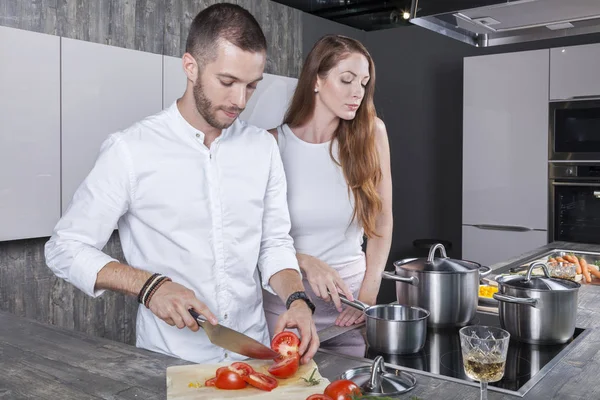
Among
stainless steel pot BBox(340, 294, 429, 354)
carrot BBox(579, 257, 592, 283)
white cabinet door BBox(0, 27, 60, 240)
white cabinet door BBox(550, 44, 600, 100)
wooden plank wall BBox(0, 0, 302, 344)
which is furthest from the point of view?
white cabinet door BBox(550, 44, 600, 100)

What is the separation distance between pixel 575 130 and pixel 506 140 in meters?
0.44

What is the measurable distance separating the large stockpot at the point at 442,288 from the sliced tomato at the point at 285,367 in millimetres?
479

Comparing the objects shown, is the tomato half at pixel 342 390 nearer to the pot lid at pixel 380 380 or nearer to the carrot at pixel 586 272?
the pot lid at pixel 380 380

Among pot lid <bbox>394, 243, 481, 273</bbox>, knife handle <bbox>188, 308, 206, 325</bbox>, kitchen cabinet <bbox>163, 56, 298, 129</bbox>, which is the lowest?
knife handle <bbox>188, 308, 206, 325</bbox>

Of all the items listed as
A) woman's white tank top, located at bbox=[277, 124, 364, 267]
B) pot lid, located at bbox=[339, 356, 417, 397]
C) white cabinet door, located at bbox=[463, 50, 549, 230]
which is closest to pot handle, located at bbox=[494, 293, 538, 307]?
pot lid, located at bbox=[339, 356, 417, 397]

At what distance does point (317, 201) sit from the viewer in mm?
2082

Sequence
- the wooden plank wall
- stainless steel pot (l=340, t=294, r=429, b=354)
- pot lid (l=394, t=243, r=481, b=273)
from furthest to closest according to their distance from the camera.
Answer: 1. the wooden plank wall
2. pot lid (l=394, t=243, r=481, b=273)
3. stainless steel pot (l=340, t=294, r=429, b=354)

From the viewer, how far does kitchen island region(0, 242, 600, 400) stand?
3.81 feet

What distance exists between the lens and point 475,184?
4309 millimetres

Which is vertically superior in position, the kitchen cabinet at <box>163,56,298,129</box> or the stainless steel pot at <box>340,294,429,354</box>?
the kitchen cabinet at <box>163,56,298,129</box>

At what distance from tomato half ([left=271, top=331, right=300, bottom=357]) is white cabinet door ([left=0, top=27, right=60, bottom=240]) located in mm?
1908

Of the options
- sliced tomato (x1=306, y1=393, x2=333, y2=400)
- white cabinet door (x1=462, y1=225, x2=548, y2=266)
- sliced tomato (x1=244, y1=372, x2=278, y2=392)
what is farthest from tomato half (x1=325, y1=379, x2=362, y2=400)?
white cabinet door (x1=462, y1=225, x2=548, y2=266)

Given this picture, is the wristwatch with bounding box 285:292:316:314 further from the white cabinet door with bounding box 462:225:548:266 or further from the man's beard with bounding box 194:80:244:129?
the white cabinet door with bounding box 462:225:548:266

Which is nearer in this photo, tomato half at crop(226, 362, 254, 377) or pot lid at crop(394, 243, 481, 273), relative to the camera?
tomato half at crop(226, 362, 254, 377)
